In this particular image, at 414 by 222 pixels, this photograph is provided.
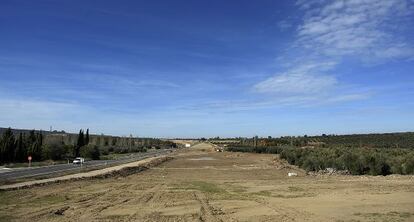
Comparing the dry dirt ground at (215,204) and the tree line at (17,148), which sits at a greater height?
the tree line at (17,148)

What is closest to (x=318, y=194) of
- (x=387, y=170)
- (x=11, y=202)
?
(x=11, y=202)

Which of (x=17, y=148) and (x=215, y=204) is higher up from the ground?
(x=17, y=148)

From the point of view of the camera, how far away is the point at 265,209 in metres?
22.4

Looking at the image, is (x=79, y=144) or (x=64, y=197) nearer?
(x=64, y=197)

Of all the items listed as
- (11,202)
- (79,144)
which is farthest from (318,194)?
(79,144)

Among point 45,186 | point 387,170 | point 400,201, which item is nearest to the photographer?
point 400,201

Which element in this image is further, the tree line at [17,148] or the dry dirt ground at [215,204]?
the tree line at [17,148]

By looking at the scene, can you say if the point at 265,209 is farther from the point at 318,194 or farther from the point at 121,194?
the point at 121,194

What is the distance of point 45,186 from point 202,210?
60.2 ft

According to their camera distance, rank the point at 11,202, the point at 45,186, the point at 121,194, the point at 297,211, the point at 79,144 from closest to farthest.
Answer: the point at 297,211 < the point at 11,202 < the point at 121,194 < the point at 45,186 < the point at 79,144

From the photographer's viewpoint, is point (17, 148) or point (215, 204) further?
point (17, 148)

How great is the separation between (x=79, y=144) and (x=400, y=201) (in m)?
102

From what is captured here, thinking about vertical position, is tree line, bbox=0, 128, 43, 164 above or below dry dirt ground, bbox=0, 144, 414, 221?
above

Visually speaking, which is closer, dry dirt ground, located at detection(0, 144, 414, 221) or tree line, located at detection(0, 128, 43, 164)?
dry dirt ground, located at detection(0, 144, 414, 221)
